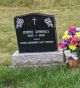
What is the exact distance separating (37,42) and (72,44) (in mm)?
706

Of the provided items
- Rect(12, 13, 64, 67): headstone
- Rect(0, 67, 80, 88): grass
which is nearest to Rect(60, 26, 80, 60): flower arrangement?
Rect(12, 13, 64, 67): headstone

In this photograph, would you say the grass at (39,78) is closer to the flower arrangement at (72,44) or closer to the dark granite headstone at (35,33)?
the flower arrangement at (72,44)

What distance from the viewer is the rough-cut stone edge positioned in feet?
25.3

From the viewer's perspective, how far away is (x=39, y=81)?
6832mm

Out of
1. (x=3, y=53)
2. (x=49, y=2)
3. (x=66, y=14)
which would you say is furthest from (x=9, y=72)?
(x=49, y=2)

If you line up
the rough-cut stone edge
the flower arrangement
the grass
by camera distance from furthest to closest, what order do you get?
the rough-cut stone edge, the flower arrangement, the grass

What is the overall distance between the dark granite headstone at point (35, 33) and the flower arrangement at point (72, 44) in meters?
0.22

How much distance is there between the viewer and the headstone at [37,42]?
25.4 ft

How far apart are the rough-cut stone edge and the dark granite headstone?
153 mm

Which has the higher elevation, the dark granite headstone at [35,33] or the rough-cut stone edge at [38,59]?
the dark granite headstone at [35,33]

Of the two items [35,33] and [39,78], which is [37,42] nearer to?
[35,33]

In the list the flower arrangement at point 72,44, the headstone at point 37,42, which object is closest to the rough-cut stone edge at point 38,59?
the headstone at point 37,42

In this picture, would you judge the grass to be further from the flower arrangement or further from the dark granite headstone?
the dark granite headstone

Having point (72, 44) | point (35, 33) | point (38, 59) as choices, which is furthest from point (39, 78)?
point (35, 33)
